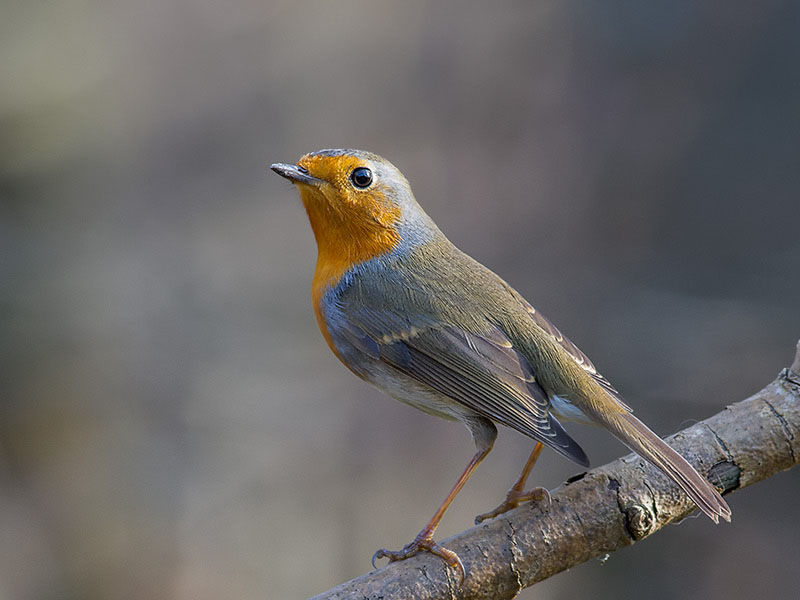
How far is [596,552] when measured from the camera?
3.09m

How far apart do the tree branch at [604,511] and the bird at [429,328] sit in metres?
0.12

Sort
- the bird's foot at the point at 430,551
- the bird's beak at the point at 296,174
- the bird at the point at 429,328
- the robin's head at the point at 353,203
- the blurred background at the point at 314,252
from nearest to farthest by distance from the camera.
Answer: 1. the bird's foot at the point at 430,551
2. the bird at the point at 429,328
3. the bird's beak at the point at 296,174
4. the robin's head at the point at 353,203
5. the blurred background at the point at 314,252

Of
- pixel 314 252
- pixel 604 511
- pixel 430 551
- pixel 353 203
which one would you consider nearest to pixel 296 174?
pixel 353 203

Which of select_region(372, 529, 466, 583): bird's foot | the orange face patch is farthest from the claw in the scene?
the orange face patch

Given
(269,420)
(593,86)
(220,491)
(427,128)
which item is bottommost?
(220,491)

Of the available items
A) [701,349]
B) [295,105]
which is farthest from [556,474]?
[295,105]

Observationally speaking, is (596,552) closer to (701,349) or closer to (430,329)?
(430,329)

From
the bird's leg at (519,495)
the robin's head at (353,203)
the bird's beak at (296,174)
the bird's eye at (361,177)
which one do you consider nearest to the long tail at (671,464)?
the bird's leg at (519,495)

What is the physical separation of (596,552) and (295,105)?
486 centimetres

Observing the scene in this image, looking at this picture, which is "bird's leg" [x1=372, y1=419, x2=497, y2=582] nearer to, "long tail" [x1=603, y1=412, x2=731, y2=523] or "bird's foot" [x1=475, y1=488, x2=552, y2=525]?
"bird's foot" [x1=475, y1=488, x2=552, y2=525]

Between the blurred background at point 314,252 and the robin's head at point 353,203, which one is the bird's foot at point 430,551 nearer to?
the robin's head at point 353,203

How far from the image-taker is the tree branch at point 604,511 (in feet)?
9.73

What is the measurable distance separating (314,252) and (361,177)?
3479 millimetres

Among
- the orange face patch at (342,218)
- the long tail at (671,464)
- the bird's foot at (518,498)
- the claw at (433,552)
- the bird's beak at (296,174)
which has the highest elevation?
the bird's beak at (296,174)
